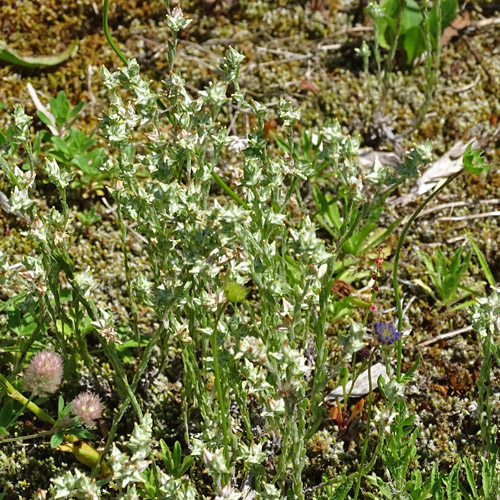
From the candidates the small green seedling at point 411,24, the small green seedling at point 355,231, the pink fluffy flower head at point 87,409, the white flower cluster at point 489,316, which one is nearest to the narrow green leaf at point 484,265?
the small green seedling at point 355,231

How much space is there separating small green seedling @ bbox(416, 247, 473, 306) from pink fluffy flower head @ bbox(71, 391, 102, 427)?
4.67ft

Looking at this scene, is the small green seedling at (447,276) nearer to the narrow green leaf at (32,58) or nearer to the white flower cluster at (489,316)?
the white flower cluster at (489,316)

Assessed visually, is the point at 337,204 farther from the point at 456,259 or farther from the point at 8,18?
the point at 8,18

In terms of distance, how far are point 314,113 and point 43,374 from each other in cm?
202

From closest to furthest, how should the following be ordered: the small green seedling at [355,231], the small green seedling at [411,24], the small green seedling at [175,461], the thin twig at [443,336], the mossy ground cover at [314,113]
Answer: the small green seedling at [175,461] → the mossy ground cover at [314,113] → the thin twig at [443,336] → the small green seedling at [355,231] → the small green seedling at [411,24]

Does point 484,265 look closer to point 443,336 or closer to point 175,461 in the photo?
point 443,336

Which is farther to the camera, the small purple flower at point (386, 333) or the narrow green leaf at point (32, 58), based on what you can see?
the narrow green leaf at point (32, 58)

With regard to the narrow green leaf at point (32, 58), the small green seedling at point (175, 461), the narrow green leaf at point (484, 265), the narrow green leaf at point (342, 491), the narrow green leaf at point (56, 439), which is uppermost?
the narrow green leaf at point (32, 58)

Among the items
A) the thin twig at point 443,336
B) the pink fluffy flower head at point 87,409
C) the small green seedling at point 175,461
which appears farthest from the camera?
the thin twig at point 443,336

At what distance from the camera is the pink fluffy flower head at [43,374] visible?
2.23m

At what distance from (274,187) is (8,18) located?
8.31 feet

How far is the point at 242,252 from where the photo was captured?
189 centimetres

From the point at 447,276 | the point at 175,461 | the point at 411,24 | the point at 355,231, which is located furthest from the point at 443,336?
the point at 411,24

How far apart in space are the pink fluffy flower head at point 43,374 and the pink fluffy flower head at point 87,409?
0.10 metres
